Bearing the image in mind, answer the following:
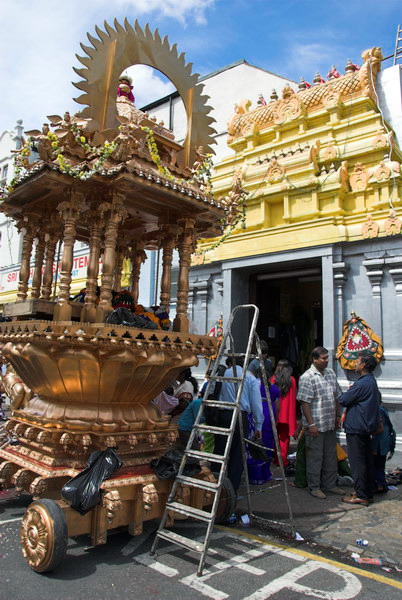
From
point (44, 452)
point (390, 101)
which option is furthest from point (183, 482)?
point (390, 101)

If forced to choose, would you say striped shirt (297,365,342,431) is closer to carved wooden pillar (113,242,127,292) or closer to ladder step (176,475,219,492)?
ladder step (176,475,219,492)

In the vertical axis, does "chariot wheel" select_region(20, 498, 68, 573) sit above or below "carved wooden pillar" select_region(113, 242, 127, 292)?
below

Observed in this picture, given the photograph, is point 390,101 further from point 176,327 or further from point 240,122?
point 176,327

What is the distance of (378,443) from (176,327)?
118 inches

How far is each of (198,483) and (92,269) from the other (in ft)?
8.60

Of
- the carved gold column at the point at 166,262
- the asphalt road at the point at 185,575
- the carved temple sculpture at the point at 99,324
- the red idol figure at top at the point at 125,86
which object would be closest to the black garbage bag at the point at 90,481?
the carved temple sculpture at the point at 99,324

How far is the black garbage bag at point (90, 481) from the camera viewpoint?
12.4 feet

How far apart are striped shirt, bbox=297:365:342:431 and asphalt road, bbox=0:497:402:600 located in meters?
1.97

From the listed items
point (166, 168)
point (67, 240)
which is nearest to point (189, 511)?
point (67, 240)

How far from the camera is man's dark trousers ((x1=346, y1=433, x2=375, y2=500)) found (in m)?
5.59

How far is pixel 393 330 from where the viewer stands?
27.8 ft

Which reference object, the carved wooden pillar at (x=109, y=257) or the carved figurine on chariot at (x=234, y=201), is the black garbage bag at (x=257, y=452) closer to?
the carved wooden pillar at (x=109, y=257)

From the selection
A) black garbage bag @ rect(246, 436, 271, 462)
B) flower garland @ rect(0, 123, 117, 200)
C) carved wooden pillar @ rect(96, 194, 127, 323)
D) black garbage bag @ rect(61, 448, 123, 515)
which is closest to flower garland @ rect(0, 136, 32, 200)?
flower garland @ rect(0, 123, 117, 200)

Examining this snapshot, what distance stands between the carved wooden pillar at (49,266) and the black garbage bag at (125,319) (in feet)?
5.76
